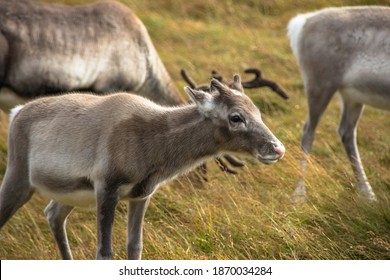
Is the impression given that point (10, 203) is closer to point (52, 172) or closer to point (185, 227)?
point (52, 172)

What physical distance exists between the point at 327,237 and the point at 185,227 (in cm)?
111

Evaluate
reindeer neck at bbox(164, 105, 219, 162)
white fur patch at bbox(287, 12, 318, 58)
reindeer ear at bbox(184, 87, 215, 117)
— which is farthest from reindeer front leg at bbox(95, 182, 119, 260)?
white fur patch at bbox(287, 12, 318, 58)

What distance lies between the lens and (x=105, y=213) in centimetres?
534

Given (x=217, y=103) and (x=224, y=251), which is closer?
(x=217, y=103)

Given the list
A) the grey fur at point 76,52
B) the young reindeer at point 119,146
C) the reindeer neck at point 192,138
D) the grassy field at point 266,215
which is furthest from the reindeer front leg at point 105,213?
the grey fur at point 76,52

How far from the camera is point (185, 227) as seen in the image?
21.4 ft

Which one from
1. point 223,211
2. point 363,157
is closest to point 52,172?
point 223,211

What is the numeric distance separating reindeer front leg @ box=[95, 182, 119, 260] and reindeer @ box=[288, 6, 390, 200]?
3116 mm

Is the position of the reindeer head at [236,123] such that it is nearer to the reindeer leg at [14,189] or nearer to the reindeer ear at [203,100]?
the reindeer ear at [203,100]

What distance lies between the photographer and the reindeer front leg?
17.4ft

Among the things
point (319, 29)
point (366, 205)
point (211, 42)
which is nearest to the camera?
point (366, 205)

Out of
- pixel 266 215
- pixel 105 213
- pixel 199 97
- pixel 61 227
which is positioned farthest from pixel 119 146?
pixel 266 215

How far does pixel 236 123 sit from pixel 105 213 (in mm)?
929
